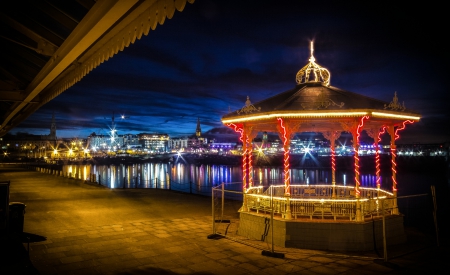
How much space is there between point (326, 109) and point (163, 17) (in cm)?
752

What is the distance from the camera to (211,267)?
7461mm

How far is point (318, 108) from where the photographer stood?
10.1 metres

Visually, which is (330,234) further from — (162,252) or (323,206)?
(162,252)

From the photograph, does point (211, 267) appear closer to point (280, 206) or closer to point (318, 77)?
point (280, 206)

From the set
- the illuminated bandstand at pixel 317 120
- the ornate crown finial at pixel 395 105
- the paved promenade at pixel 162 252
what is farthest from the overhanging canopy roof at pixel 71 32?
the ornate crown finial at pixel 395 105

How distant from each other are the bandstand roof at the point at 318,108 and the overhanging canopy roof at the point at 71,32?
6.03m

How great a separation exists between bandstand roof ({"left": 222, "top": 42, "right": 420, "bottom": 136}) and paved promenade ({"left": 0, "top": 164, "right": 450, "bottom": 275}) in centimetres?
402

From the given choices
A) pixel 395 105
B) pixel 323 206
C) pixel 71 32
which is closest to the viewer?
pixel 71 32

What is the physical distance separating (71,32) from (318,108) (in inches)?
298

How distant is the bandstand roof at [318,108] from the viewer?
33.2 ft

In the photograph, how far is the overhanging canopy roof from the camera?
146 inches

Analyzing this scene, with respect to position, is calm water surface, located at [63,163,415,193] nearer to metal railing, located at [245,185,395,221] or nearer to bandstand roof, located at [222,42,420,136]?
Answer: bandstand roof, located at [222,42,420,136]

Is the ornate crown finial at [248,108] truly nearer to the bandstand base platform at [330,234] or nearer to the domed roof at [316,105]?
the domed roof at [316,105]

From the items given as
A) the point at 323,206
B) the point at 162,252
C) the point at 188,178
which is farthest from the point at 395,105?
the point at 188,178
